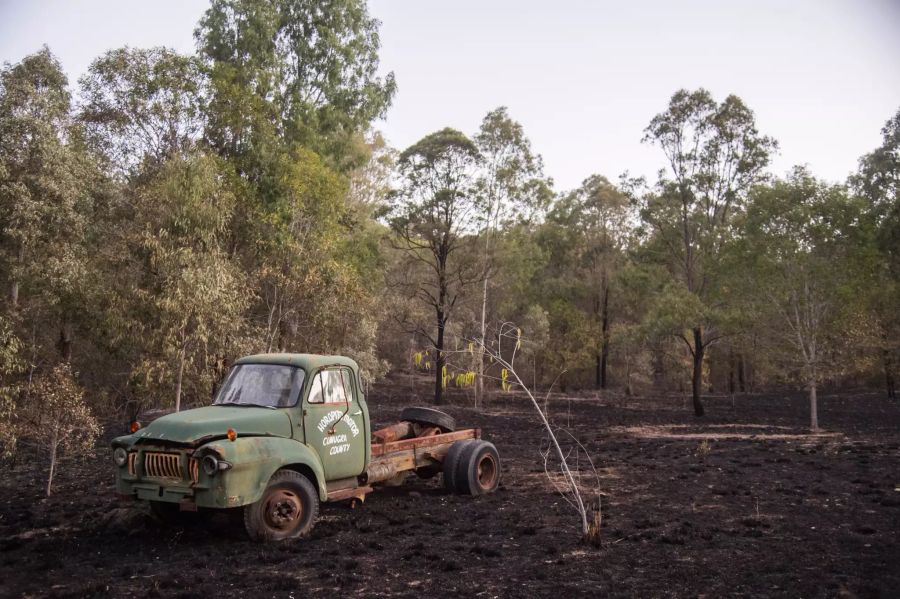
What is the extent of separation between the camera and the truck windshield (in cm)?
829

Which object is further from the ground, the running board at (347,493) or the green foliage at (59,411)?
the green foliage at (59,411)

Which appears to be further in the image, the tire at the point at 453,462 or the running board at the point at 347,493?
the tire at the point at 453,462

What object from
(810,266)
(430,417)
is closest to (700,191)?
(810,266)

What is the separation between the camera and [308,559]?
→ 712 cm

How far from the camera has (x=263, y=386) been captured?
848 cm

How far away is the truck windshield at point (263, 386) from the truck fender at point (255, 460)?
651 millimetres

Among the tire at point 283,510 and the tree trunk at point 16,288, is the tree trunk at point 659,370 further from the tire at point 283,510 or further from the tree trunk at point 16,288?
the tire at point 283,510

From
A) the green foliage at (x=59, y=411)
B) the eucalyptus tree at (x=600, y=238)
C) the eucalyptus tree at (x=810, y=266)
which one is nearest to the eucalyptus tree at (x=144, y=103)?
the green foliage at (x=59, y=411)

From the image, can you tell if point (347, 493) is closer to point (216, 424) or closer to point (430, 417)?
point (216, 424)

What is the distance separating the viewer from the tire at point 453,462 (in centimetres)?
1063

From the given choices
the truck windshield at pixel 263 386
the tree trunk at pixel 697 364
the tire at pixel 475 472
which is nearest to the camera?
the truck windshield at pixel 263 386

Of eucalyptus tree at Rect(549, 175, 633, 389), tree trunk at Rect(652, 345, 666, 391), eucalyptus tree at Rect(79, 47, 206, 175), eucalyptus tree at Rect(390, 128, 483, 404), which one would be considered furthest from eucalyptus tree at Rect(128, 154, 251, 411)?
tree trunk at Rect(652, 345, 666, 391)

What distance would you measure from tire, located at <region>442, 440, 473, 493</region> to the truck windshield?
3.34 metres

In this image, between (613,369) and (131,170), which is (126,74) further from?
(613,369)
